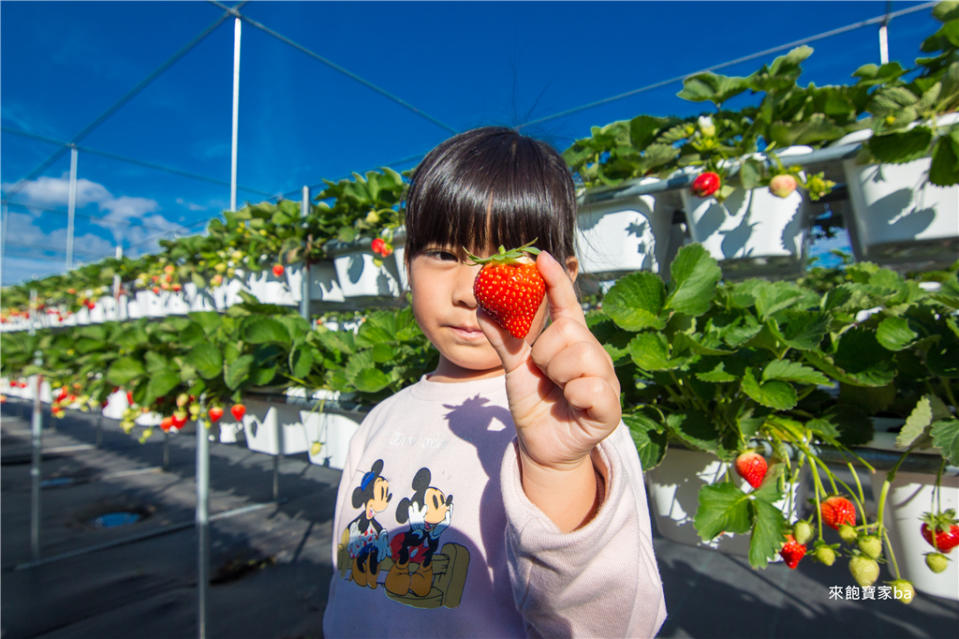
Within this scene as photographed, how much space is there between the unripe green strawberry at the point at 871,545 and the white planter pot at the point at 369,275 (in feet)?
3.21

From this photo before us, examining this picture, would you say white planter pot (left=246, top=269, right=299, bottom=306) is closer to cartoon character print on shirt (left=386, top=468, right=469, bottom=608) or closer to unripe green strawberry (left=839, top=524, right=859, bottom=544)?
cartoon character print on shirt (left=386, top=468, right=469, bottom=608)

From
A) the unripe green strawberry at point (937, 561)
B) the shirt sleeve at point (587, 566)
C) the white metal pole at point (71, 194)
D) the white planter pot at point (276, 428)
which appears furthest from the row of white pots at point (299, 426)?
the white metal pole at point (71, 194)

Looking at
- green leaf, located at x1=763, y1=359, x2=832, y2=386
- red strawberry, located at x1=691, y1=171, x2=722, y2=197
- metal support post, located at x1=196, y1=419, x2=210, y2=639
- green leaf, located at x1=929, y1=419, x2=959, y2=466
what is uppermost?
red strawberry, located at x1=691, y1=171, x2=722, y2=197

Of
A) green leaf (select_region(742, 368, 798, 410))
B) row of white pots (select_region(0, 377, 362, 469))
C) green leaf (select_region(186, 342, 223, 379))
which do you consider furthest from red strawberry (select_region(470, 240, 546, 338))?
green leaf (select_region(186, 342, 223, 379))

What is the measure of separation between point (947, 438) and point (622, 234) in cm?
48

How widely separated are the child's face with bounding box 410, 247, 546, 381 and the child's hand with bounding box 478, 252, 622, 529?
22 cm

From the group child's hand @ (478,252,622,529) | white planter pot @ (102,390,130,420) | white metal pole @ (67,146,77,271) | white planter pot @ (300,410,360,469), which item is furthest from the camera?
white metal pole @ (67,146,77,271)

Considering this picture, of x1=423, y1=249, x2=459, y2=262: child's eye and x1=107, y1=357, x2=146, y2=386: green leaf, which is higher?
x1=423, y1=249, x2=459, y2=262: child's eye

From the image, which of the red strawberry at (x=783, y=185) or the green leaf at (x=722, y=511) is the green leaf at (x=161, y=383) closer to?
the green leaf at (x=722, y=511)

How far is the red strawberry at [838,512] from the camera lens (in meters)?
0.60

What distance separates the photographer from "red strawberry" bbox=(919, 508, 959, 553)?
53 centimetres

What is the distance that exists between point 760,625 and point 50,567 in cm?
309

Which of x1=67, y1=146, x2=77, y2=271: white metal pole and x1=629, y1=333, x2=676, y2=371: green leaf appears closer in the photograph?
x1=629, y1=333, x2=676, y2=371: green leaf

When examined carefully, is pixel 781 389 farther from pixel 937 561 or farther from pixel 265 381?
pixel 265 381
